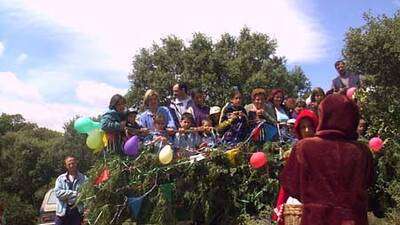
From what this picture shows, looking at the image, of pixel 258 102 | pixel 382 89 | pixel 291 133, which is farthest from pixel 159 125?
pixel 382 89

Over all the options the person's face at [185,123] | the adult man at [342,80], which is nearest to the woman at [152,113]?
the person's face at [185,123]

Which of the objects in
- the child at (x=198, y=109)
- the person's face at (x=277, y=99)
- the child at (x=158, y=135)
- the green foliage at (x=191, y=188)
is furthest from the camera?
the person's face at (x=277, y=99)

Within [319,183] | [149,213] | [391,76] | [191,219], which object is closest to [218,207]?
[191,219]

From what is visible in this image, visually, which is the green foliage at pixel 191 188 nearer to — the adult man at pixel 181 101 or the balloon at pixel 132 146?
the balloon at pixel 132 146

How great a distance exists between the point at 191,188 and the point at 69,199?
5.65ft

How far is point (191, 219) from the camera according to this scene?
7.80 m

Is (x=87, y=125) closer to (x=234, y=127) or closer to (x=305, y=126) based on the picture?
(x=234, y=127)

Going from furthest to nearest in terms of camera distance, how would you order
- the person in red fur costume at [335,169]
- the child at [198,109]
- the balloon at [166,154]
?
1. the child at [198,109]
2. the balloon at [166,154]
3. the person in red fur costume at [335,169]

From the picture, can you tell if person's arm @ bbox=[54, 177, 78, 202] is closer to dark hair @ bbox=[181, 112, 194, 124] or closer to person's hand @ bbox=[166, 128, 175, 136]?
person's hand @ bbox=[166, 128, 175, 136]

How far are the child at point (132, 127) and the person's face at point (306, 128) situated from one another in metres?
3.05

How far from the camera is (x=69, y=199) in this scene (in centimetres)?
822

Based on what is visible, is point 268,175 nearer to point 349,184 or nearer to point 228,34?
point 349,184

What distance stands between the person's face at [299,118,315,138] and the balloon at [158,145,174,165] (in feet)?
7.81

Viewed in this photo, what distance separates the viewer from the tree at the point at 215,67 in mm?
27438
